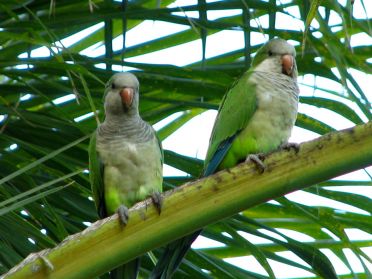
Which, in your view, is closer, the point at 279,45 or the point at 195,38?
the point at 195,38

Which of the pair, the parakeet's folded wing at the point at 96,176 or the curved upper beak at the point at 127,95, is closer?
the parakeet's folded wing at the point at 96,176

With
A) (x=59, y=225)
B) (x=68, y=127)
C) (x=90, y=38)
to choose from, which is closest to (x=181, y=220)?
(x=59, y=225)

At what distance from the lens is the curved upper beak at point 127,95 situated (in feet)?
9.61

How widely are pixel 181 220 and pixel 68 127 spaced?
0.85 m

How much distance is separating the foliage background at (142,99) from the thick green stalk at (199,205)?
260 millimetres

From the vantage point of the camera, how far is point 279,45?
3.23 meters

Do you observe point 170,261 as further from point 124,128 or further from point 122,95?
point 124,128

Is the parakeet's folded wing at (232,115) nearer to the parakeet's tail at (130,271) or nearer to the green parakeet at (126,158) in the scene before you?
the green parakeet at (126,158)

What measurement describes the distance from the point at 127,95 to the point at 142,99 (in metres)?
0.13

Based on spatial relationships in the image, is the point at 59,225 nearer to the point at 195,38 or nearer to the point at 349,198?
the point at 349,198

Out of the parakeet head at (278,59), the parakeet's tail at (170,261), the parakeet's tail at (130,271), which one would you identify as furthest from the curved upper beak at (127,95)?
the parakeet's tail at (170,261)

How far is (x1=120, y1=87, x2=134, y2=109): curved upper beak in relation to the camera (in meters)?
2.93

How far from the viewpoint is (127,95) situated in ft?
9.69

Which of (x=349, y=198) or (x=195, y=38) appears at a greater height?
(x=195, y=38)
